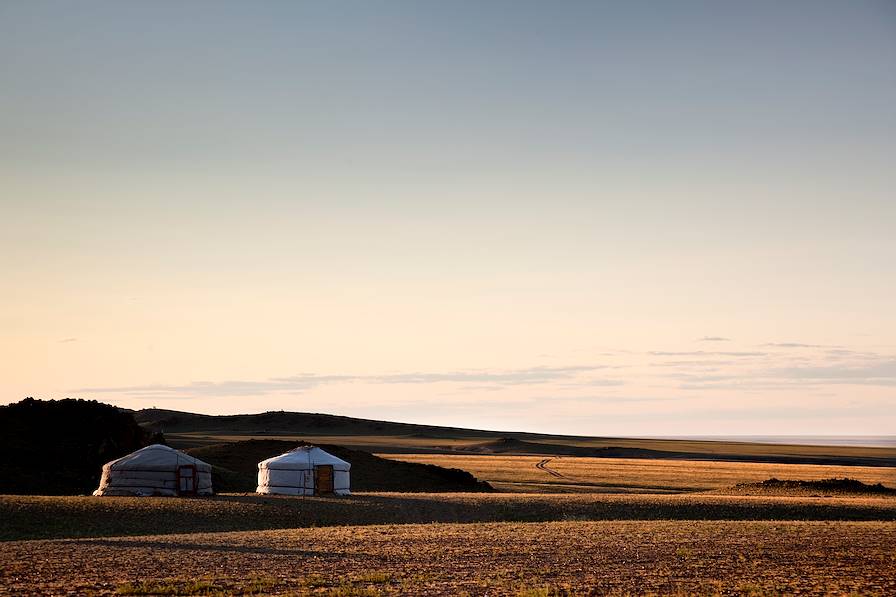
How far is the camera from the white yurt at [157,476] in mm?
48094

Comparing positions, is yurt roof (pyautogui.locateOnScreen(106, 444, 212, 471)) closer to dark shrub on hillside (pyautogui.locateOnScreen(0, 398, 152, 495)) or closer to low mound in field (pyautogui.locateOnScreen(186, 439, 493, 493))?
Answer: dark shrub on hillside (pyautogui.locateOnScreen(0, 398, 152, 495))

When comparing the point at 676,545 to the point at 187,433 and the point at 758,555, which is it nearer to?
the point at 758,555

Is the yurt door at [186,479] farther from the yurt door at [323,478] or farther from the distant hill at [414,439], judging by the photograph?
the distant hill at [414,439]

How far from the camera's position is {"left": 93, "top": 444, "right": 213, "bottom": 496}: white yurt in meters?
48.1

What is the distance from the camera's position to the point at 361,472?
64.9 meters

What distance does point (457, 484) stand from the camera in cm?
6494

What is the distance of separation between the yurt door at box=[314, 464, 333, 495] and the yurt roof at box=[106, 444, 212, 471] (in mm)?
5218

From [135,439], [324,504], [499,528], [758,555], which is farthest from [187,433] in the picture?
[758,555]

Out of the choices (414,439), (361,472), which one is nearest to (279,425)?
(414,439)

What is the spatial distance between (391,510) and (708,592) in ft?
79.4

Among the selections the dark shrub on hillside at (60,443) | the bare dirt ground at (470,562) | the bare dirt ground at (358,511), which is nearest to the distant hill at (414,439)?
the dark shrub on hillside at (60,443)

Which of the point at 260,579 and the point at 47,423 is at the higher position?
the point at 47,423

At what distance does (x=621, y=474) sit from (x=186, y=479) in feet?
136

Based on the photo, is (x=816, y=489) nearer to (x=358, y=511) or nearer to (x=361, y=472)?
(x=361, y=472)
